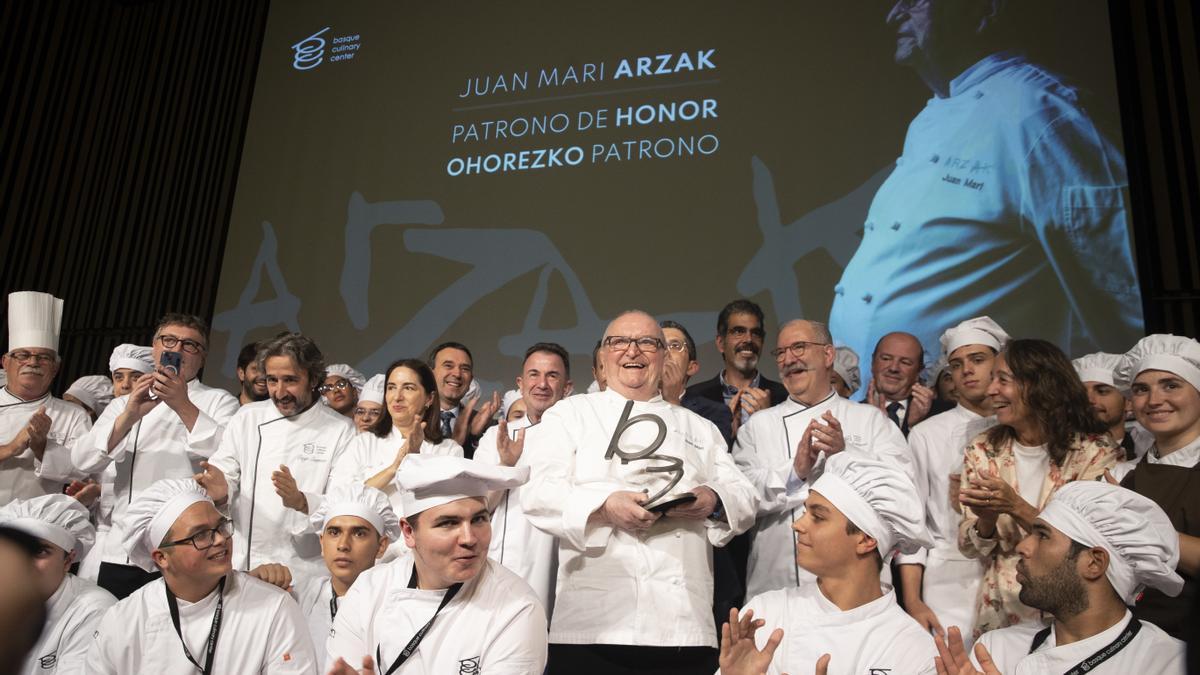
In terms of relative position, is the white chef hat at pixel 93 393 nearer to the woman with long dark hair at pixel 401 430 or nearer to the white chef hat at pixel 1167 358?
the woman with long dark hair at pixel 401 430

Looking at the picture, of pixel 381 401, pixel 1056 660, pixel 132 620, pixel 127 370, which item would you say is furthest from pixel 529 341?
pixel 1056 660

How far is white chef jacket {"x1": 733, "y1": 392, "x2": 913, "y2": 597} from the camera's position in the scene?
356 centimetres

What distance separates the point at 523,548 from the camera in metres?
3.86

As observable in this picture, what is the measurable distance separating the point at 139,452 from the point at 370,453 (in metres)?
1.19

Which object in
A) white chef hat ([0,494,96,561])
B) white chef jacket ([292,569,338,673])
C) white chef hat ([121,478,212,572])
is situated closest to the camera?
white chef hat ([121,478,212,572])

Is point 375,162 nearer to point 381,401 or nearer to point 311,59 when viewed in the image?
point 311,59

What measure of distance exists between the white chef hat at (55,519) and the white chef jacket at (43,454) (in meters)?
1.03

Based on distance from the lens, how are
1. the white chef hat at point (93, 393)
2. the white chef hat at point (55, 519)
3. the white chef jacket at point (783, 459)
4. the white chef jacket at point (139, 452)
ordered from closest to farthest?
the white chef hat at point (55, 519) → the white chef jacket at point (783, 459) → the white chef jacket at point (139, 452) → the white chef hat at point (93, 393)

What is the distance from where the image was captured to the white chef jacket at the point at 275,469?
4004 millimetres

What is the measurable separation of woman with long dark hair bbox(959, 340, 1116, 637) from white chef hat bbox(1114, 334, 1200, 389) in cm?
28

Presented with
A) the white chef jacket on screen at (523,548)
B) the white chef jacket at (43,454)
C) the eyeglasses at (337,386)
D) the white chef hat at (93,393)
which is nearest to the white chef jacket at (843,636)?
the white chef jacket on screen at (523,548)

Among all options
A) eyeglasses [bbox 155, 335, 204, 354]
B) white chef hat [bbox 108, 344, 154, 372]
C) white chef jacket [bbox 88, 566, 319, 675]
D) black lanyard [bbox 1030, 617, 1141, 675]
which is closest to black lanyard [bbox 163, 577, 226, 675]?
white chef jacket [bbox 88, 566, 319, 675]

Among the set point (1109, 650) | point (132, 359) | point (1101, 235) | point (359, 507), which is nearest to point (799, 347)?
point (1109, 650)

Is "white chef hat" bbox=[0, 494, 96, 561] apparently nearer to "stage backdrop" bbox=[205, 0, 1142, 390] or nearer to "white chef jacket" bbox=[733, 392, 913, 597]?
"white chef jacket" bbox=[733, 392, 913, 597]
